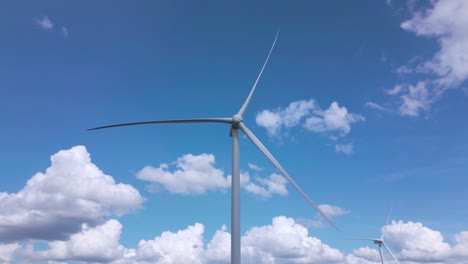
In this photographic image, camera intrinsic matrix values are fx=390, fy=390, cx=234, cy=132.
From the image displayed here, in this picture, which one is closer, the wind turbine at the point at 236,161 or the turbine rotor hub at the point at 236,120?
the wind turbine at the point at 236,161

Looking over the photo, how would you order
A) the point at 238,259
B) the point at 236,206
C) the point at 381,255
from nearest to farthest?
the point at 238,259 < the point at 236,206 < the point at 381,255

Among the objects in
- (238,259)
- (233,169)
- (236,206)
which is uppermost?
(233,169)

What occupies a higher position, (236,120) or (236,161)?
(236,120)

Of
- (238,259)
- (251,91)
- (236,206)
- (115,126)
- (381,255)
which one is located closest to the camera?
(238,259)

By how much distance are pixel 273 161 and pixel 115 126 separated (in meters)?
18.8

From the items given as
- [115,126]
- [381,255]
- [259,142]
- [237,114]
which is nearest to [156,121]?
[115,126]

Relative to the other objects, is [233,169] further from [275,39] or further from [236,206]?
[275,39]

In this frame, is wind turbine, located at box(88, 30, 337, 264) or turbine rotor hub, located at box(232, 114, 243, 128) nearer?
wind turbine, located at box(88, 30, 337, 264)

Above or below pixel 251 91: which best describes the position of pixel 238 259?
below

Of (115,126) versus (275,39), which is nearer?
(115,126)

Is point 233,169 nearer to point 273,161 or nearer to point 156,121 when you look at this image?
point 273,161

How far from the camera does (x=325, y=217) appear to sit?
39.1 m

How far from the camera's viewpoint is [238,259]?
1346 inches

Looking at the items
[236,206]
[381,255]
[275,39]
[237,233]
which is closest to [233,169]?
[236,206]
